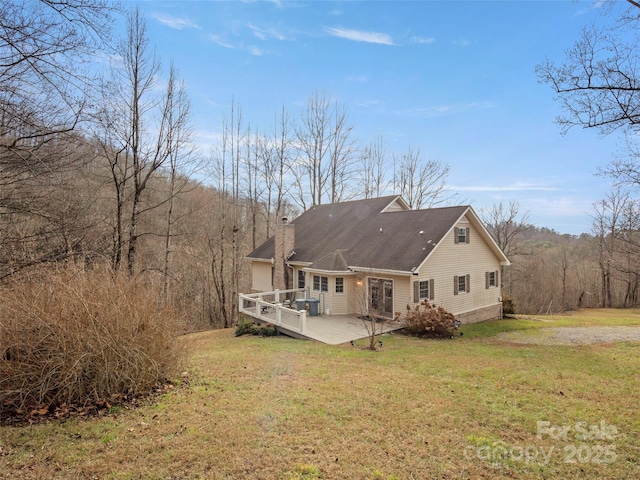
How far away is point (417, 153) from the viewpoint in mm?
29828

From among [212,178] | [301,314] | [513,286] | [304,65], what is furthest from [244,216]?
[513,286]

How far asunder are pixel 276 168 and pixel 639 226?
2415 cm

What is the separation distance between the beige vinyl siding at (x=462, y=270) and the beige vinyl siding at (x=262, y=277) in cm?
944

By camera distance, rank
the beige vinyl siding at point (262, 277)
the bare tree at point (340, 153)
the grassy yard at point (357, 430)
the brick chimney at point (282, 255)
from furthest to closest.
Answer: the bare tree at point (340, 153) → the beige vinyl siding at point (262, 277) → the brick chimney at point (282, 255) → the grassy yard at point (357, 430)

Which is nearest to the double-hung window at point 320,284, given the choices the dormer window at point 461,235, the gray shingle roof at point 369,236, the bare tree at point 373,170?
the gray shingle roof at point 369,236

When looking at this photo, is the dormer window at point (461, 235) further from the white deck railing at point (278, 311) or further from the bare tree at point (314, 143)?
the bare tree at point (314, 143)

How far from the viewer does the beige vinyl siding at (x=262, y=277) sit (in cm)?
2000

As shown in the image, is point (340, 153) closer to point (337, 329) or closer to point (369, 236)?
point (369, 236)

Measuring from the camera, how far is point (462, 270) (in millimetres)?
16188

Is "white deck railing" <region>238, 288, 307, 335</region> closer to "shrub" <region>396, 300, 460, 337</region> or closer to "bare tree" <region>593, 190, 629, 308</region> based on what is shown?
"shrub" <region>396, 300, 460, 337</region>

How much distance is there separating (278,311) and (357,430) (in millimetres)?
9502

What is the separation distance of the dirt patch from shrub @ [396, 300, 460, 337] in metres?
2.17

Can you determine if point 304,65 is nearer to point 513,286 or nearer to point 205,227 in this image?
point 205,227

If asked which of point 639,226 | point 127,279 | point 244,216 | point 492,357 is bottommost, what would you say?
point 492,357
